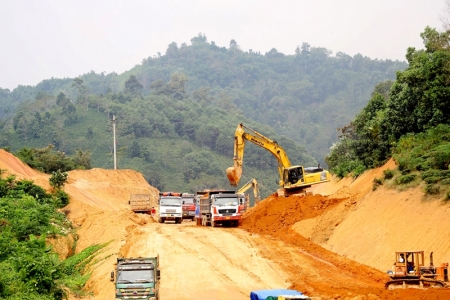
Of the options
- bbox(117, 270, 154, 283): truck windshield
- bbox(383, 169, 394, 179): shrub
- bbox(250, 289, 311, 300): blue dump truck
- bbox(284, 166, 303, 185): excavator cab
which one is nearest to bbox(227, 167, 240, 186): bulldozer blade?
bbox(284, 166, 303, 185): excavator cab

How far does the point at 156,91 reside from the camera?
185250 millimetres

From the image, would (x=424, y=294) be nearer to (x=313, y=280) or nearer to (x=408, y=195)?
(x=313, y=280)

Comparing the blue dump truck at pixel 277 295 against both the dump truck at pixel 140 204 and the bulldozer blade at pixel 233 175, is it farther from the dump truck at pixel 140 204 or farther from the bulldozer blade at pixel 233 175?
the dump truck at pixel 140 204

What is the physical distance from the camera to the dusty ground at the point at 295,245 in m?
30.8

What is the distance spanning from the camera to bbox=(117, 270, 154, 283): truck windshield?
85.9 feet

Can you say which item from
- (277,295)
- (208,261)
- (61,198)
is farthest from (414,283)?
(61,198)

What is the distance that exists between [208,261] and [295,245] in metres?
7.88

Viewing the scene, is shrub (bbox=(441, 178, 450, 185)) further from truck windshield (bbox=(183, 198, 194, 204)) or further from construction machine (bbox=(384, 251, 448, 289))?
truck windshield (bbox=(183, 198, 194, 204))

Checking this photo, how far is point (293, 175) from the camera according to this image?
2172 inches

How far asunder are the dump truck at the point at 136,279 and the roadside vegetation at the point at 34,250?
12.5 ft

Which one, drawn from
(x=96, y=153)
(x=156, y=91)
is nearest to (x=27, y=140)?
(x=96, y=153)

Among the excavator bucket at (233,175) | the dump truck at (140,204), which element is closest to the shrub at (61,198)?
the dump truck at (140,204)

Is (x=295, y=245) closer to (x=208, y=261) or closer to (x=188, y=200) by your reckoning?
(x=208, y=261)

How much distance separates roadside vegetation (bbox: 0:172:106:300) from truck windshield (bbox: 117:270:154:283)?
3.88 m
